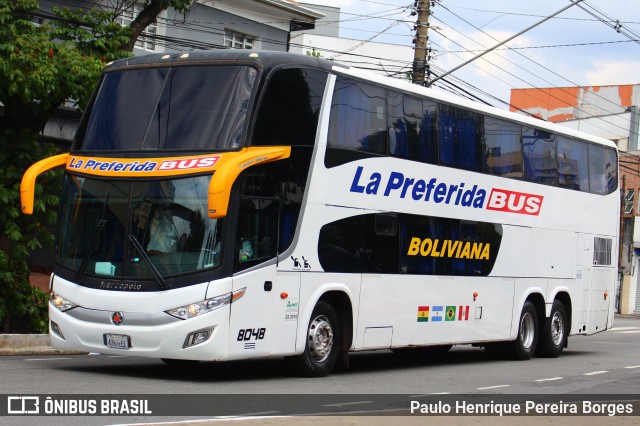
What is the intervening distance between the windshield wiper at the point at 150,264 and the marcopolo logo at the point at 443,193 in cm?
327

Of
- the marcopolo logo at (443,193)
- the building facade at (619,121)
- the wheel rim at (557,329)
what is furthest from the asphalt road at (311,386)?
the building facade at (619,121)

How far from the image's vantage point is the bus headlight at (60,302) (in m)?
13.8

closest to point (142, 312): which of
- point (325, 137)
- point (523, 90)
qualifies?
point (325, 137)

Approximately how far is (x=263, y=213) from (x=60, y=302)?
2.79 meters

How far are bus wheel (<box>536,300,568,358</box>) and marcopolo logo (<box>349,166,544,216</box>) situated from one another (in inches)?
88.0

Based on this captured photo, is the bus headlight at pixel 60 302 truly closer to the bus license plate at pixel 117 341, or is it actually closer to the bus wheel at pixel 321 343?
the bus license plate at pixel 117 341

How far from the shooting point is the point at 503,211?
62.8 ft

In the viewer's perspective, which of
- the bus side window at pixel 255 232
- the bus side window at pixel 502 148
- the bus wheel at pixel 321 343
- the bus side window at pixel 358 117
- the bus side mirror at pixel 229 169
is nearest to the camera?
the bus side mirror at pixel 229 169

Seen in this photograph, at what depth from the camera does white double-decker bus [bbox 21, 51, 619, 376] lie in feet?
43.3

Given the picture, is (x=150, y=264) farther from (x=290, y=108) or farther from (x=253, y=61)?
(x=253, y=61)

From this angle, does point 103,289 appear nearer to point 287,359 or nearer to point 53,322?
point 53,322

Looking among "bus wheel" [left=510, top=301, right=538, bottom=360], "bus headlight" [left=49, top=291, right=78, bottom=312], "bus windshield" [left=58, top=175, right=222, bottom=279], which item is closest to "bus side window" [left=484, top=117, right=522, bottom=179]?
"bus wheel" [left=510, top=301, right=538, bottom=360]

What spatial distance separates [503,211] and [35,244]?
793 cm

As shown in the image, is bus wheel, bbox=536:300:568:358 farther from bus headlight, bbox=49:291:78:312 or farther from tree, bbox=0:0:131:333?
bus headlight, bbox=49:291:78:312
